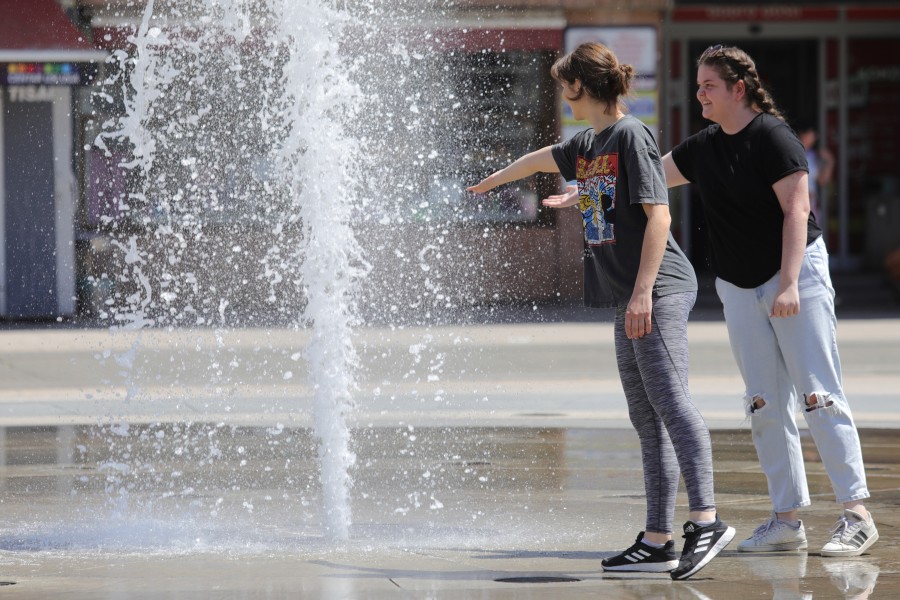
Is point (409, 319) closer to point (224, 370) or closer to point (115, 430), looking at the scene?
point (224, 370)

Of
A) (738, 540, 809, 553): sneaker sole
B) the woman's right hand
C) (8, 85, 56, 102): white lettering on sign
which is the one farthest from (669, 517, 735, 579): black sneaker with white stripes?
(8, 85, 56, 102): white lettering on sign

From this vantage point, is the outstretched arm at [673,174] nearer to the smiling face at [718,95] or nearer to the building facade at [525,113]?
the smiling face at [718,95]

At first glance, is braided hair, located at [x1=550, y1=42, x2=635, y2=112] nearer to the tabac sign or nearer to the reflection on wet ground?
the reflection on wet ground

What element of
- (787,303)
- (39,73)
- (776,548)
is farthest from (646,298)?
(39,73)

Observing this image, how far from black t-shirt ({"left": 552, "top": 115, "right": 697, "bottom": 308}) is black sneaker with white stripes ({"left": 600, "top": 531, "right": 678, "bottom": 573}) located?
827 mm

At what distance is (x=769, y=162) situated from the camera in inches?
207

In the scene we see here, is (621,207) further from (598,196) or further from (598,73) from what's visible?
(598,73)

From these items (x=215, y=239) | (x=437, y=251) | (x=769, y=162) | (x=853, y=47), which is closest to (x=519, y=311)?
(x=437, y=251)

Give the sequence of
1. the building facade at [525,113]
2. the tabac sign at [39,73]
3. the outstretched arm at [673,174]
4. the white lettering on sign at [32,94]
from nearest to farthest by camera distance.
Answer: the outstretched arm at [673,174] < the tabac sign at [39,73] < the white lettering on sign at [32,94] < the building facade at [525,113]

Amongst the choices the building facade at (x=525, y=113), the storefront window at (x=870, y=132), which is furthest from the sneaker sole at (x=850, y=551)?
the storefront window at (x=870, y=132)

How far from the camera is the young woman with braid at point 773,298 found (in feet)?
17.3

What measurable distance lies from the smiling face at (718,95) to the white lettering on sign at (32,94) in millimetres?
11983

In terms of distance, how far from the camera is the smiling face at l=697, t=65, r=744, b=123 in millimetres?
5355

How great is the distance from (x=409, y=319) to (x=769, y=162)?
10613 millimetres
